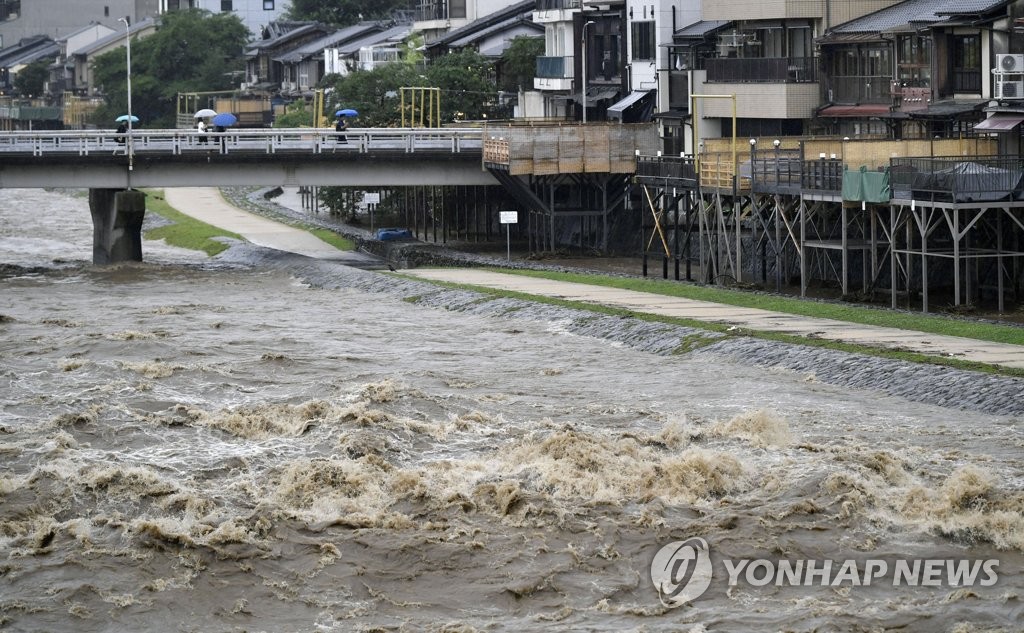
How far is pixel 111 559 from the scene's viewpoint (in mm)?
24062

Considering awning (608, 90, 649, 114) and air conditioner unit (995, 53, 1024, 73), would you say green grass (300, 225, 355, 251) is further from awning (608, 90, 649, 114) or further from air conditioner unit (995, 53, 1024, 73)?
air conditioner unit (995, 53, 1024, 73)

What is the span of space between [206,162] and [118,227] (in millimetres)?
4401

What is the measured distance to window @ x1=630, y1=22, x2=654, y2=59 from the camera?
7425 centimetres

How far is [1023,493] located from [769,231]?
3039 centimetres

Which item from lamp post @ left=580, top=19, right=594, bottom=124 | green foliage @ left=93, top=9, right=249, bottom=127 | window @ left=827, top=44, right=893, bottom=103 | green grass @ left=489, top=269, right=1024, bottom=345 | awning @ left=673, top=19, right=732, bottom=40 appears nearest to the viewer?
green grass @ left=489, top=269, right=1024, bottom=345

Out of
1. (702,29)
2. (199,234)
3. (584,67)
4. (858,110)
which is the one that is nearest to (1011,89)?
(858,110)

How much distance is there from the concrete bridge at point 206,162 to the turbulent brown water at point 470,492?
91.1ft

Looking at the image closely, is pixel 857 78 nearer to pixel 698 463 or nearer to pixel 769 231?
pixel 769 231

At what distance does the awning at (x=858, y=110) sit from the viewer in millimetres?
58188

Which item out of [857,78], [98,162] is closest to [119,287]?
[98,162]

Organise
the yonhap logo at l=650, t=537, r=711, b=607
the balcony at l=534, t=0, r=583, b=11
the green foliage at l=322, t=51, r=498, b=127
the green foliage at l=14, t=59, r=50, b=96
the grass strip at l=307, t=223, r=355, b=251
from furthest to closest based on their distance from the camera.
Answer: the green foliage at l=14, t=59, r=50, b=96 → the green foliage at l=322, t=51, r=498, b=127 → the balcony at l=534, t=0, r=583, b=11 → the grass strip at l=307, t=223, r=355, b=251 → the yonhap logo at l=650, t=537, r=711, b=607

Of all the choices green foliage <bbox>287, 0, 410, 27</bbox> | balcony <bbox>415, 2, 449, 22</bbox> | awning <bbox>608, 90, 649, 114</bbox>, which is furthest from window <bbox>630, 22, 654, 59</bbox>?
green foliage <bbox>287, 0, 410, 27</bbox>

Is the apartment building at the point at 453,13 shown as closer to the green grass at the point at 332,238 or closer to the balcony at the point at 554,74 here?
the balcony at the point at 554,74

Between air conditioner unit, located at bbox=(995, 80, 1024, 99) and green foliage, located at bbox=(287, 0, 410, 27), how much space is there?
363ft
